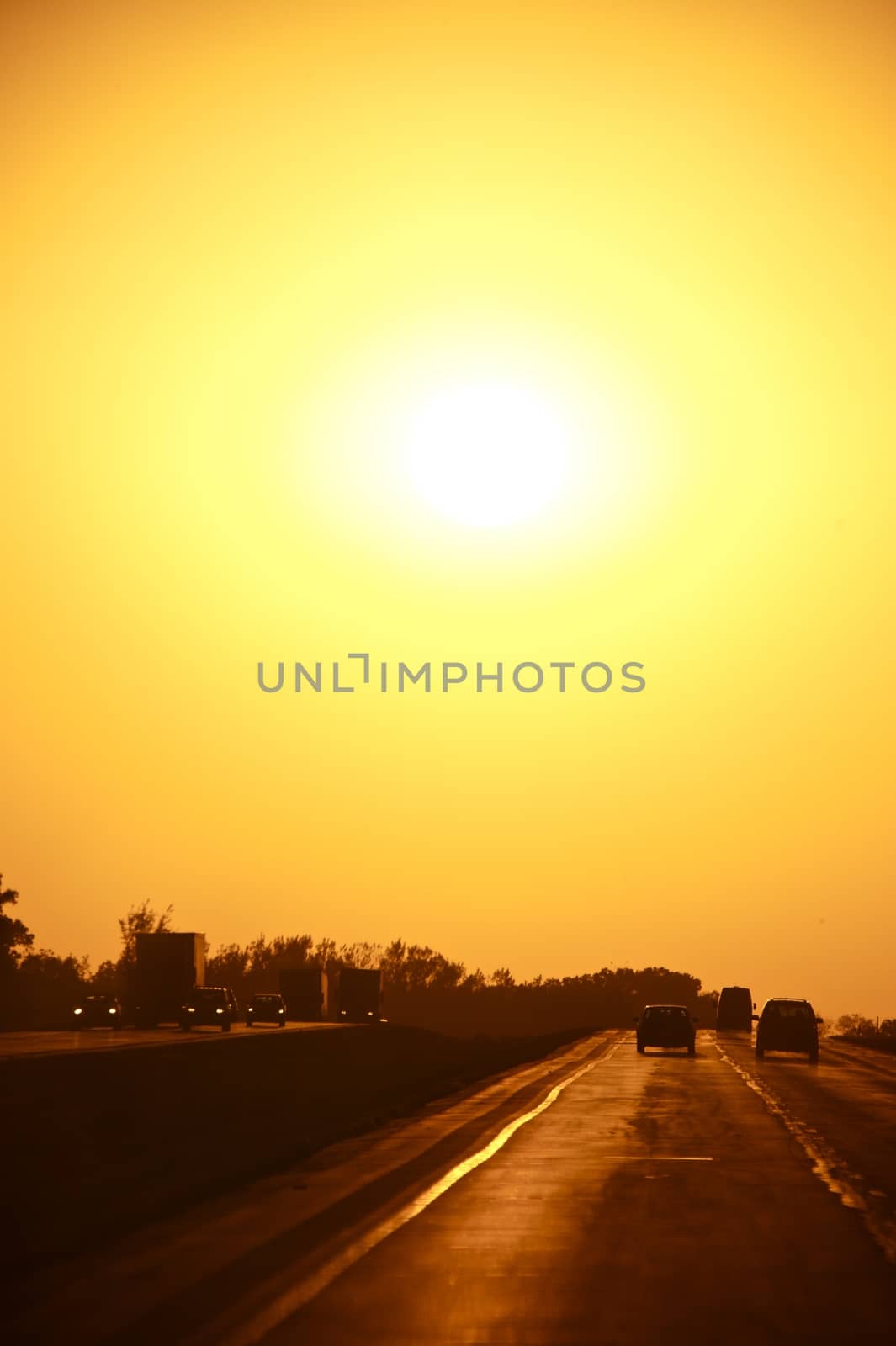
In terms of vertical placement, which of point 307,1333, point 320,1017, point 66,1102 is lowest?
point 307,1333

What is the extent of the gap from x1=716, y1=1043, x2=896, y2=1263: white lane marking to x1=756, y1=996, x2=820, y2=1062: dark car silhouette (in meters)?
23.8

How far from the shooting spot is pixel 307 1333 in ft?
33.3

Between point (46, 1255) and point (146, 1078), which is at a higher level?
point (146, 1078)

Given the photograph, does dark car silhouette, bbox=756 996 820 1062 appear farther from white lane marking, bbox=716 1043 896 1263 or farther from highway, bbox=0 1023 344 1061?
white lane marking, bbox=716 1043 896 1263

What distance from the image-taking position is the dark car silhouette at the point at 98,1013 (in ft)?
241

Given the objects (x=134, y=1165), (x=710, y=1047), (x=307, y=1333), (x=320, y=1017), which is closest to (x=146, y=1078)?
(x=134, y=1165)

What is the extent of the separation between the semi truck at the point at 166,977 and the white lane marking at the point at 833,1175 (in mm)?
41421

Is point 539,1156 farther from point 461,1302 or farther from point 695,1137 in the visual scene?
point 461,1302

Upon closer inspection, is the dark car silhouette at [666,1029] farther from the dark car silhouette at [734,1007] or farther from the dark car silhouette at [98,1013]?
the dark car silhouette at [734,1007]

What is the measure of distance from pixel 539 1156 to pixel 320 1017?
75833mm

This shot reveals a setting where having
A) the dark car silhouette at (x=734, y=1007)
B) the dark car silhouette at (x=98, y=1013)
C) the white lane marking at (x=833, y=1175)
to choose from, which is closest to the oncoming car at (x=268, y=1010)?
the dark car silhouette at (x=98, y=1013)

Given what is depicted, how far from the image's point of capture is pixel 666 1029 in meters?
61.8

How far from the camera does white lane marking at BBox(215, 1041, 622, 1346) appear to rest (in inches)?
403

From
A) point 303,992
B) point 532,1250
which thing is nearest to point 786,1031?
point 303,992
